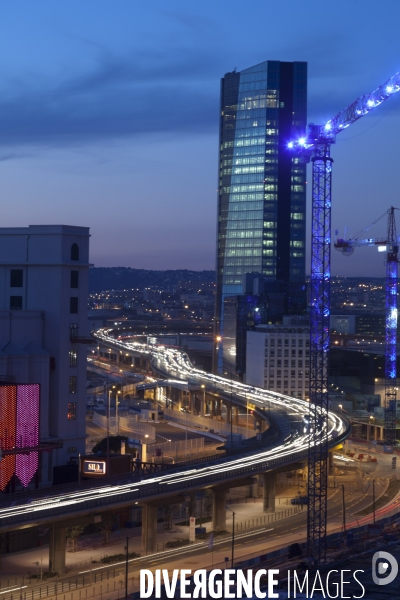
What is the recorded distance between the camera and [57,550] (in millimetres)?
45469

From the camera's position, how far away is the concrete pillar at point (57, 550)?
148ft

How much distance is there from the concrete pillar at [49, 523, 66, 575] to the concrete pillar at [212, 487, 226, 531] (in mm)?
12447

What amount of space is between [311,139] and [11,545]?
2438 cm

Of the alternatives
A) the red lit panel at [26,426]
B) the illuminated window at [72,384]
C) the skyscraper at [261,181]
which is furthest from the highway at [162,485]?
the skyscraper at [261,181]

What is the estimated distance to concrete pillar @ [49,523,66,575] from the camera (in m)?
45.2

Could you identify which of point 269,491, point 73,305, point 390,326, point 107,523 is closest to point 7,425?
point 107,523

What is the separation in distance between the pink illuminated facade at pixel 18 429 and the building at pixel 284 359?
246 ft

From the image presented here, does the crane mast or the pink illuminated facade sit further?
the crane mast

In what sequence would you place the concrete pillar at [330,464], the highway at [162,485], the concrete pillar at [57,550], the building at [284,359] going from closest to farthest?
the highway at [162,485] → the concrete pillar at [57,550] → the concrete pillar at [330,464] → the building at [284,359]

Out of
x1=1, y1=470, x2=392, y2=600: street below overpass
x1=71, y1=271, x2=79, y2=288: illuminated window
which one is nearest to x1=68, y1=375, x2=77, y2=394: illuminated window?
x1=71, y1=271, x2=79, y2=288: illuminated window

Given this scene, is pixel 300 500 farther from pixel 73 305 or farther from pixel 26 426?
pixel 26 426

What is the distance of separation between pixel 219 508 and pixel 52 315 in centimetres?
1400

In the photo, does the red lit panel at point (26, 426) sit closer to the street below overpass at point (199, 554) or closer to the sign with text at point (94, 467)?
the sign with text at point (94, 467)

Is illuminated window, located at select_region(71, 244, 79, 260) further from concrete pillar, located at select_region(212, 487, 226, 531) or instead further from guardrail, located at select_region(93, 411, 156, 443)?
guardrail, located at select_region(93, 411, 156, 443)
